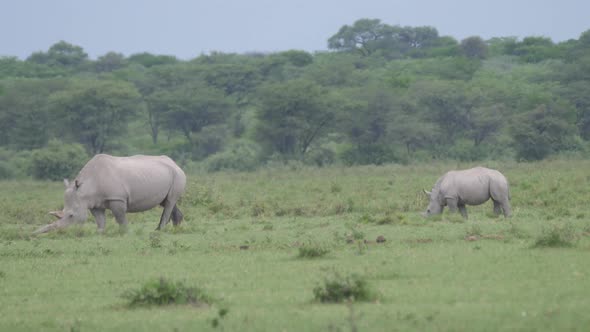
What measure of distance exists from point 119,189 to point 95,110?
112 ft

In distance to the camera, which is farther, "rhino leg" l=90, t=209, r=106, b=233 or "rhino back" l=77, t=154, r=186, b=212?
"rhino leg" l=90, t=209, r=106, b=233

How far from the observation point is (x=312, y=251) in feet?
40.5

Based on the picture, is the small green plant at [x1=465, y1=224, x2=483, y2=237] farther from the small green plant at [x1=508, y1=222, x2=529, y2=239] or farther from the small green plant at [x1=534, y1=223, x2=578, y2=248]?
the small green plant at [x1=534, y1=223, x2=578, y2=248]

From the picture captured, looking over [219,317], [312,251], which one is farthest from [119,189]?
[219,317]

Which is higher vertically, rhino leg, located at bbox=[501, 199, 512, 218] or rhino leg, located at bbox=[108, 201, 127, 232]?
rhino leg, located at bbox=[108, 201, 127, 232]

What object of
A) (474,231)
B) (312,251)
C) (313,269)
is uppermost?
(313,269)

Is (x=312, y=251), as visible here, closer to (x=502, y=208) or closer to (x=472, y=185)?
(x=472, y=185)

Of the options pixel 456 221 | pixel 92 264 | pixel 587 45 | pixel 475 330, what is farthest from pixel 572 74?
pixel 475 330

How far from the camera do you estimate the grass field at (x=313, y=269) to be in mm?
8141

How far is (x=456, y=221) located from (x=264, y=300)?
8814 millimetres

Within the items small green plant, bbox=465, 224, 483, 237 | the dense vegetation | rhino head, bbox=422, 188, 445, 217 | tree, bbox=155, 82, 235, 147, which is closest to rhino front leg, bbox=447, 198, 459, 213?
rhino head, bbox=422, 188, 445, 217

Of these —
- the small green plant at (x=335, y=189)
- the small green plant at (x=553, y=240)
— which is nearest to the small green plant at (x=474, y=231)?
the small green plant at (x=553, y=240)

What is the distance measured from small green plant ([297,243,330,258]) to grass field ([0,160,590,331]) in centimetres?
3

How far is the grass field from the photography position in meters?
8.14
